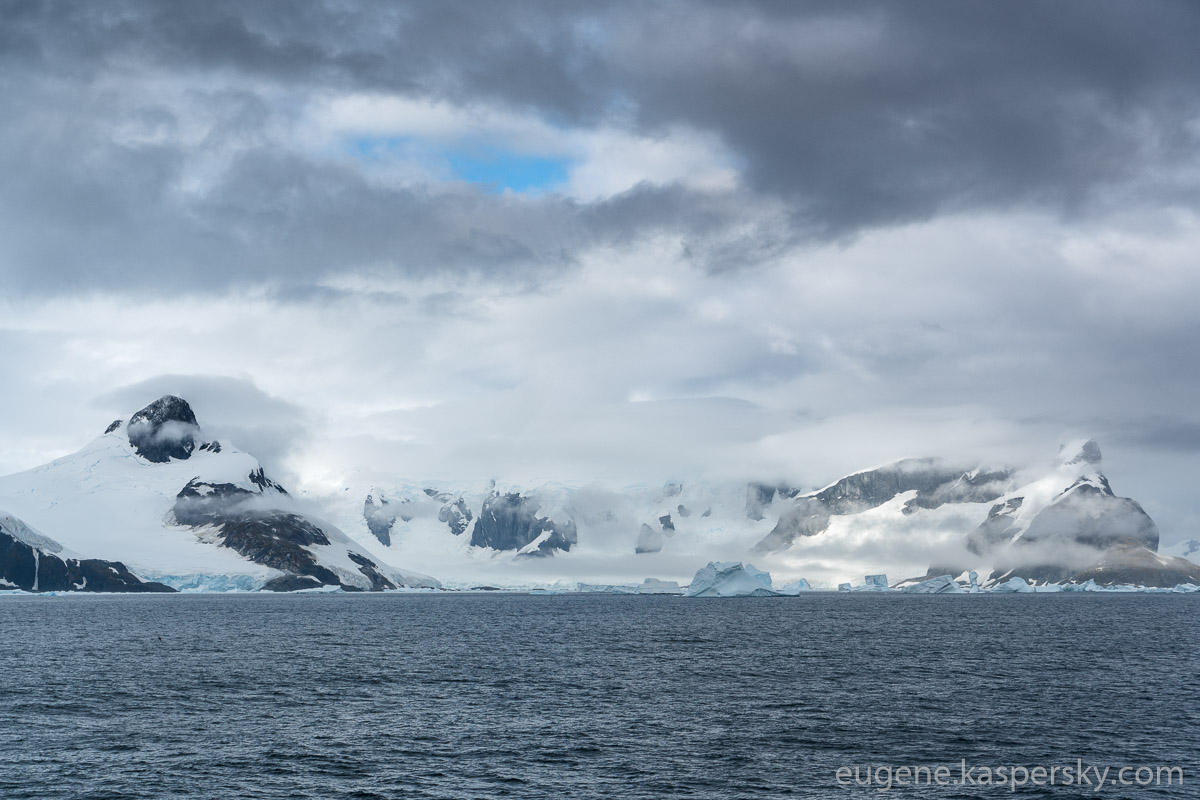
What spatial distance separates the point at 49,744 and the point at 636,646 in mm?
88336

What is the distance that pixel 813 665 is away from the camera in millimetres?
118438

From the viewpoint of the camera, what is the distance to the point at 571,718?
81.8 metres

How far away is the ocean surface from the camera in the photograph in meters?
61.5

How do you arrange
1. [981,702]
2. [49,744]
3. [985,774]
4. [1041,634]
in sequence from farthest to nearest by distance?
[1041,634], [981,702], [49,744], [985,774]

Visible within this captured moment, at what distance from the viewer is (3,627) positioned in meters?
190

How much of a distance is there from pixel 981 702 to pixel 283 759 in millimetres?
57785

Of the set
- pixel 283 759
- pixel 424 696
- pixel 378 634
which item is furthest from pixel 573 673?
pixel 378 634

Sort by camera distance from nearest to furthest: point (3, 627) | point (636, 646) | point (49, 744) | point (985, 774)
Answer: point (985, 774) → point (49, 744) → point (636, 646) → point (3, 627)

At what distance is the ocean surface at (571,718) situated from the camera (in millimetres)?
61469

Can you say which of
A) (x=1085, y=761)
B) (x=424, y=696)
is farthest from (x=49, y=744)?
(x=1085, y=761)

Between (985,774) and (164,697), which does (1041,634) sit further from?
(164,697)

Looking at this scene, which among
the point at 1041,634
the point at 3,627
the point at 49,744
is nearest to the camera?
the point at 49,744

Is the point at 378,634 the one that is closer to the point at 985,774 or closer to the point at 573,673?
the point at 573,673

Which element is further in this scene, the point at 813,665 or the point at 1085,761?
the point at 813,665
